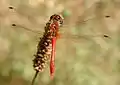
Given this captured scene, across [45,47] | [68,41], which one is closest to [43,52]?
[45,47]

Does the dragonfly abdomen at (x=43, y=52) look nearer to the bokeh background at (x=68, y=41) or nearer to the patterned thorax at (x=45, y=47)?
the patterned thorax at (x=45, y=47)

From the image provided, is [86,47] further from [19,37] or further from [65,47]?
[19,37]

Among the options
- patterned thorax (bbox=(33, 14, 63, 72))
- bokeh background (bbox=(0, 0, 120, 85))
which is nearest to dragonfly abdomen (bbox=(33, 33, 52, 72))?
patterned thorax (bbox=(33, 14, 63, 72))

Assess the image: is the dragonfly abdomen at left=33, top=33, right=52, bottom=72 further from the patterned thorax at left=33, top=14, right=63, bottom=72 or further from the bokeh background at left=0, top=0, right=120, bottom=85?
the bokeh background at left=0, top=0, right=120, bottom=85

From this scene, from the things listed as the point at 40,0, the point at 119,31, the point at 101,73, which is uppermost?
the point at 40,0

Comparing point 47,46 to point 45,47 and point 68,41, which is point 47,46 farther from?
point 68,41

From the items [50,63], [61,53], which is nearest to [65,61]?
[61,53]

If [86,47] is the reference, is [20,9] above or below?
above
